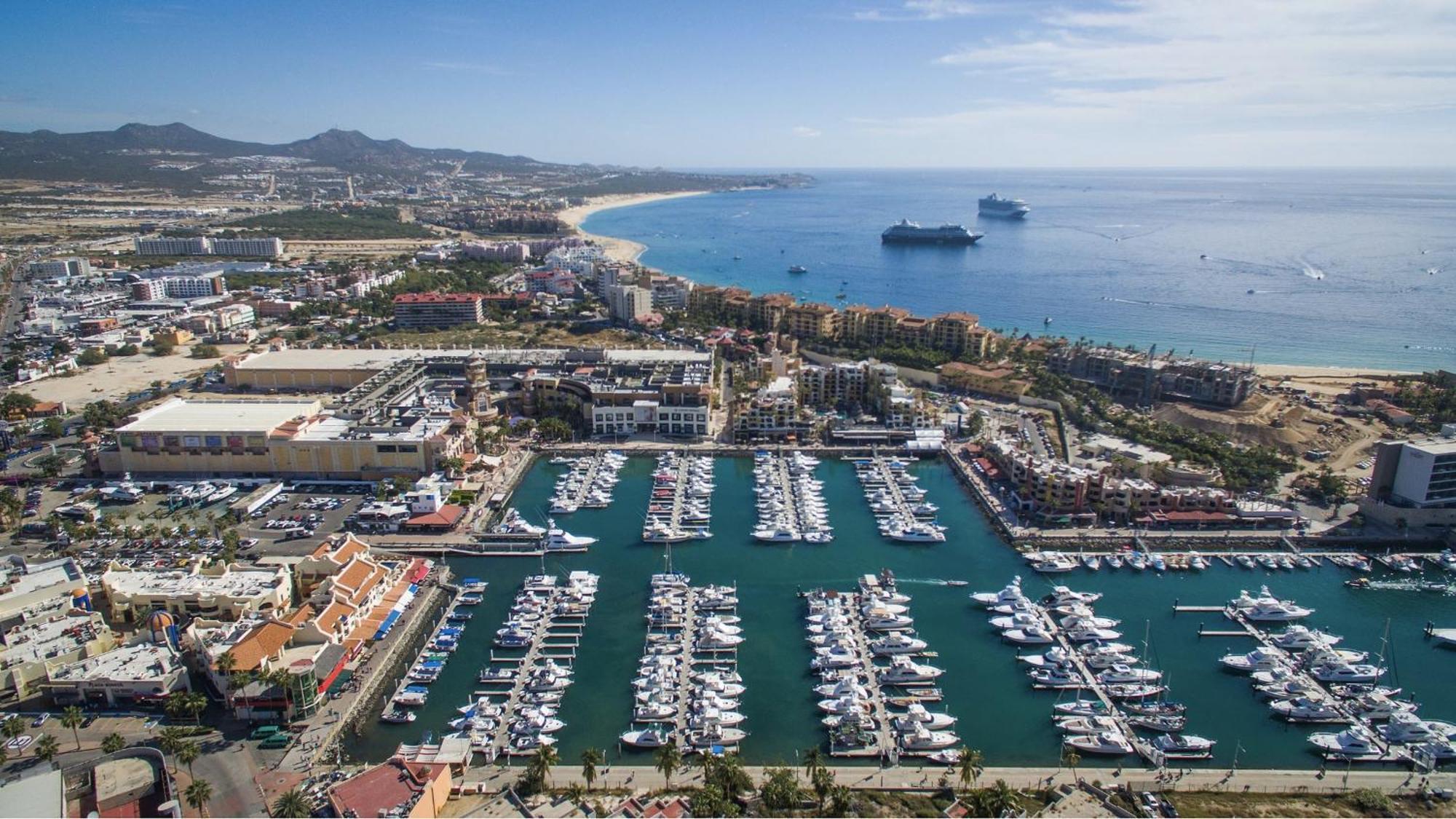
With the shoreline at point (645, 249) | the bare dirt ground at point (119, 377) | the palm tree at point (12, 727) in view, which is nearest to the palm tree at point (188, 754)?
the palm tree at point (12, 727)

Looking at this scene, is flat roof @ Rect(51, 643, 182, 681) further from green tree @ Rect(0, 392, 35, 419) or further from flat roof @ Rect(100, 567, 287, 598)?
green tree @ Rect(0, 392, 35, 419)

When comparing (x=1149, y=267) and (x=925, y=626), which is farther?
(x=1149, y=267)

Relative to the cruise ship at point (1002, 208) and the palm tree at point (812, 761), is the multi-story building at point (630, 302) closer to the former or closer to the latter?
the palm tree at point (812, 761)

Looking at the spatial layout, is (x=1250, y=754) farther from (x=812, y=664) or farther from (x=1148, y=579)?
(x=812, y=664)

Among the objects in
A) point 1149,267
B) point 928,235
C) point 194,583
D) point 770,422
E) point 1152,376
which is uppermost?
point 928,235

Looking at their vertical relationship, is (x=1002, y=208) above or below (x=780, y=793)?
above

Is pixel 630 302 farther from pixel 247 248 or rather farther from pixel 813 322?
pixel 247 248

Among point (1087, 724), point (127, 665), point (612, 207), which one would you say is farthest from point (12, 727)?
point (612, 207)
